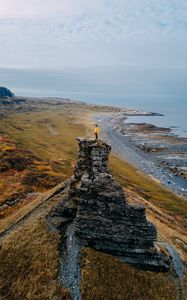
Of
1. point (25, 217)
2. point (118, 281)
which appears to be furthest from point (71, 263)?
point (25, 217)

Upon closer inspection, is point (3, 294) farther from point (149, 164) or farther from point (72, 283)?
point (149, 164)

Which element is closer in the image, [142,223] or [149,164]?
→ [142,223]

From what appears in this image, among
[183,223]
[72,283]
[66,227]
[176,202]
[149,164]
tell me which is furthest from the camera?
[149,164]

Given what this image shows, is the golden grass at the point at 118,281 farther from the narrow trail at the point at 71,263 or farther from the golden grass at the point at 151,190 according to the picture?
the golden grass at the point at 151,190

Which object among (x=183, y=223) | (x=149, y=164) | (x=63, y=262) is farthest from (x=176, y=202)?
(x=63, y=262)

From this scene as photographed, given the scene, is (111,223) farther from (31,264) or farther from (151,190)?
(151,190)

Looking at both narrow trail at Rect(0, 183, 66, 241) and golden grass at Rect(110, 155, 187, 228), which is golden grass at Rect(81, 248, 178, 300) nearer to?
narrow trail at Rect(0, 183, 66, 241)
